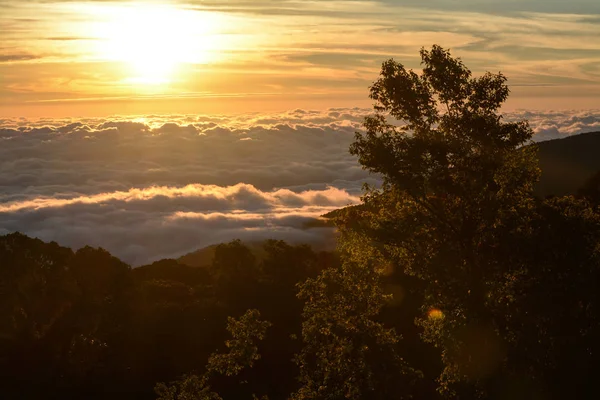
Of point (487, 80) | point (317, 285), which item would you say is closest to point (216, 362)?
point (317, 285)

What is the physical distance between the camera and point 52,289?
71875 mm

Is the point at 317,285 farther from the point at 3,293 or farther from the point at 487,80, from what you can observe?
the point at 3,293

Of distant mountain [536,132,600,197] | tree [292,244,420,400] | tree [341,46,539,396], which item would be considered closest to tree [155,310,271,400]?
tree [292,244,420,400]

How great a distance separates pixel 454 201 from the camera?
2594 cm

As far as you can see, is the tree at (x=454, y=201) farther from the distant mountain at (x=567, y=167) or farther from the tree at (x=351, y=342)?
the distant mountain at (x=567, y=167)

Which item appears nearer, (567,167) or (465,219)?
(465,219)

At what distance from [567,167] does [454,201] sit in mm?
165254

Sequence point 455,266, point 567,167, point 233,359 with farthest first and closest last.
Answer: point 567,167 → point 233,359 → point 455,266

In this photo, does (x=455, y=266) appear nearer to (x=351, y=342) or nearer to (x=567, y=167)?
(x=351, y=342)

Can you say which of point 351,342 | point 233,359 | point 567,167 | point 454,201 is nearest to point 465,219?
point 454,201

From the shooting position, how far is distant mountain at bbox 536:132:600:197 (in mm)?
158750

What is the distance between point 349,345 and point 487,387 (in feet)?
17.1

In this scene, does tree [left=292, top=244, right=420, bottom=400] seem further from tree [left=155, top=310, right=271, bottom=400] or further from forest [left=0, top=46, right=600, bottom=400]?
tree [left=155, top=310, right=271, bottom=400]

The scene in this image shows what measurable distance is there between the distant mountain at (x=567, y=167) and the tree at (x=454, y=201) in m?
131
